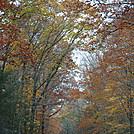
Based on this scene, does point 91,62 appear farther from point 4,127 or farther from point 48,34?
point 4,127

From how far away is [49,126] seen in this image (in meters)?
15.6

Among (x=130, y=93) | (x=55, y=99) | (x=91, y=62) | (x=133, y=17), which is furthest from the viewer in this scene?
(x=91, y=62)

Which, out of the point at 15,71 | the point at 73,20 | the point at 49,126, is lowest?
the point at 49,126

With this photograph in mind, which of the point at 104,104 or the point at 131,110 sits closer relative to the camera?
the point at 131,110

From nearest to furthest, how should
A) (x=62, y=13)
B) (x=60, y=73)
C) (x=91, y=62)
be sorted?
(x=62, y=13) < (x=60, y=73) < (x=91, y=62)

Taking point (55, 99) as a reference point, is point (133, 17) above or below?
above

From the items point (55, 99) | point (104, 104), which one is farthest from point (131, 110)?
point (55, 99)

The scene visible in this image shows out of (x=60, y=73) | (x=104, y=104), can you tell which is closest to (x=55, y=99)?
(x=60, y=73)

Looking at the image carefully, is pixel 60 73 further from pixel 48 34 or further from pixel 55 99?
pixel 48 34

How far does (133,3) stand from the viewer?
4.71m

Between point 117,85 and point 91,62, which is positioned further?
point 91,62

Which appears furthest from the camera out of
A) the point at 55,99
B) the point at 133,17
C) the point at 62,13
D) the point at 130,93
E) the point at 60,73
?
the point at 60,73

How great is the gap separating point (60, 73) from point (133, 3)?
8173 millimetres

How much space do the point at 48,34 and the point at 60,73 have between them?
3.50 metres
